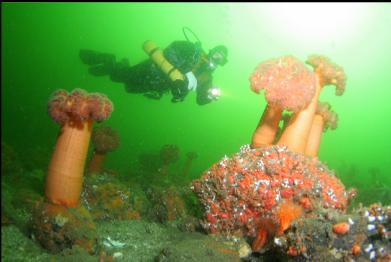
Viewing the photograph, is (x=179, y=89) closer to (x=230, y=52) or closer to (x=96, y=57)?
(x=96, y=57)

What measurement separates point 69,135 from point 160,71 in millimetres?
6315

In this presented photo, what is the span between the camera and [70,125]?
15.9 ft

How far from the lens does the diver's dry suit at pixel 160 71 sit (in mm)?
10211

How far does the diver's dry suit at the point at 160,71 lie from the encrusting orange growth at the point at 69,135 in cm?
504

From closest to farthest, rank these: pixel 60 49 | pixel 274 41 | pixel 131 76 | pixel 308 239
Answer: pixel 308 239 → pixel 131 76 → pixel 274 41 → pixel 60 49

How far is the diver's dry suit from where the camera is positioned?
10211 mm

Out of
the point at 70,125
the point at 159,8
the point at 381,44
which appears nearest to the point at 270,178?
the point at 70,125

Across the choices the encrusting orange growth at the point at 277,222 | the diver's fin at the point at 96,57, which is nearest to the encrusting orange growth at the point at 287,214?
the encrusting orange growth at the point at 277,222

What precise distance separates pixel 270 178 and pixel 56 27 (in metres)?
119

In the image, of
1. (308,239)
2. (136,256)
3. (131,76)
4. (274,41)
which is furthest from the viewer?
(274,41)

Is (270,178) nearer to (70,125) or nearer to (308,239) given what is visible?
(308,239)

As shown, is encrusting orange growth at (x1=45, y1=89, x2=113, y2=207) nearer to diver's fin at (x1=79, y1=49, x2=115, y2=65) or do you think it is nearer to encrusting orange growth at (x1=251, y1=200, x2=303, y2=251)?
encrusting orange growth at (x1=251, y1=200, x2=303, y2=251)

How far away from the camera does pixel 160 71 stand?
10.8 metres

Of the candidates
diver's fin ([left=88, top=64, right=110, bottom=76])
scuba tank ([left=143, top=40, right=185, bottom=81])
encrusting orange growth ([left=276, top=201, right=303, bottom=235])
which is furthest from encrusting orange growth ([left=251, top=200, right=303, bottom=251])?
diver's fin ([left=88, top=64, right=110, bottom=76])
